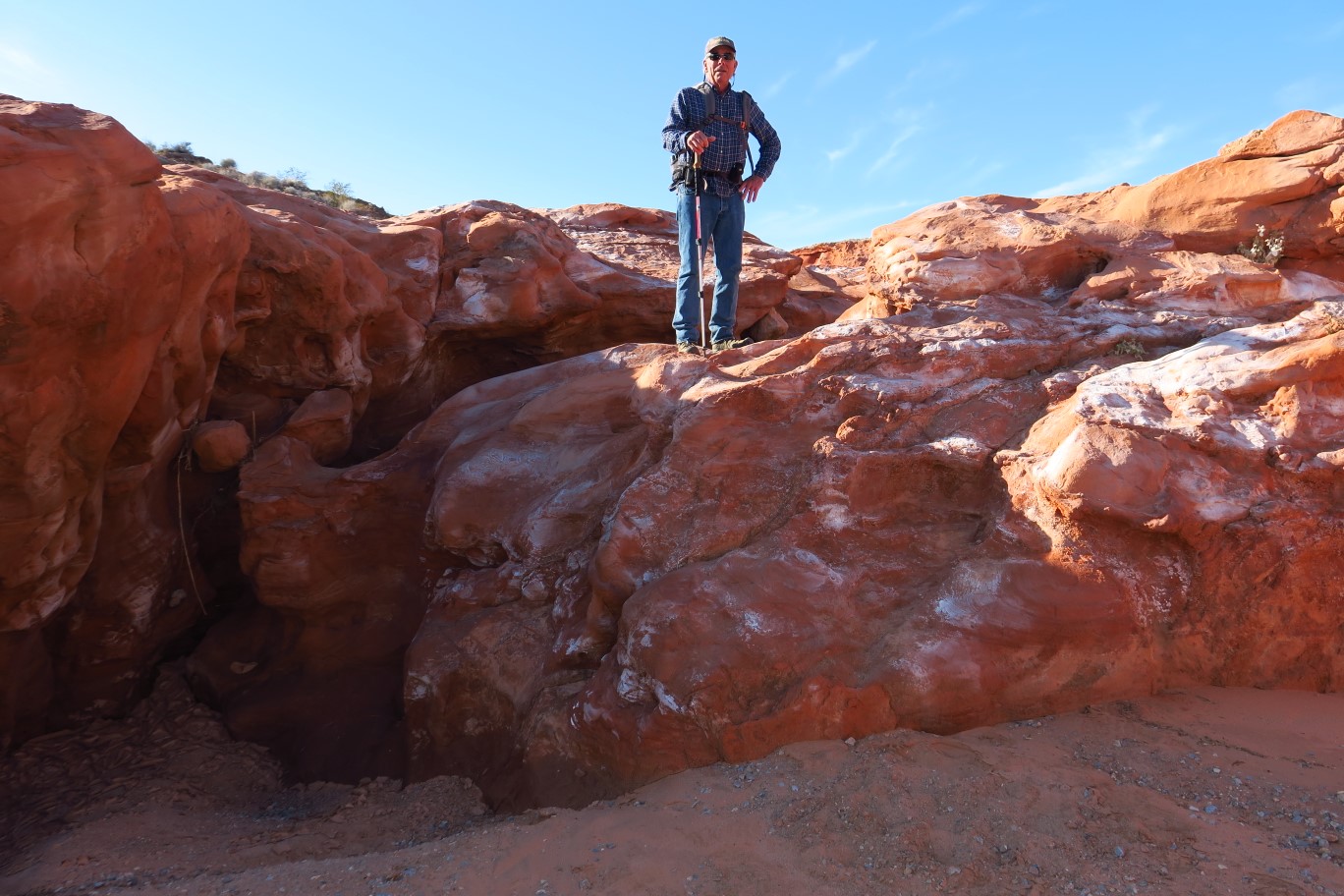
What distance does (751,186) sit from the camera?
5.74m

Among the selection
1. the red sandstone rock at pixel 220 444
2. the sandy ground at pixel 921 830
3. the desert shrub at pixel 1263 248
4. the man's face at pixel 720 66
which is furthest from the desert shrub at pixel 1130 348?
the red sandstone rock at pixel 220 444

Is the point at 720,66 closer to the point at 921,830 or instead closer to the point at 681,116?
the point at 681,116

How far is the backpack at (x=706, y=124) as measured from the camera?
5500 mm

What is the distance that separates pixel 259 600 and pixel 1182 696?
533 cm

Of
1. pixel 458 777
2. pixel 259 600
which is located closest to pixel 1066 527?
pixel 458 777

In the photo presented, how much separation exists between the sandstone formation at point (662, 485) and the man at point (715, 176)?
1.26 ft

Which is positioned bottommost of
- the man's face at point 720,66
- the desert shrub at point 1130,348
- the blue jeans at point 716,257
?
the desert shrub at point 1130,348

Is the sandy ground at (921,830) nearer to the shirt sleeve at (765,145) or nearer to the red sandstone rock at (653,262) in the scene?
the shirt sleeve at (765,145)

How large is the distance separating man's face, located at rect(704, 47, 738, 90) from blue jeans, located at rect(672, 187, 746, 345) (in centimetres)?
68

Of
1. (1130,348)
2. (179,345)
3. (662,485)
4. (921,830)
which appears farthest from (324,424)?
(1130,348)

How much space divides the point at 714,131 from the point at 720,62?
1.35 ft

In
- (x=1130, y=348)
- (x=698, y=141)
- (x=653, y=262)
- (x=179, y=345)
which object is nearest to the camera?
(x=1130, y=348)

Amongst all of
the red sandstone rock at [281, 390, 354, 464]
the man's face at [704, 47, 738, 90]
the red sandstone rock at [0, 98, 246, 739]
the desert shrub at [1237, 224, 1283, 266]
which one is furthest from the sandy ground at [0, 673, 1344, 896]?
the man's face at [704, 47, 738, 90]

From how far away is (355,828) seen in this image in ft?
14.2
